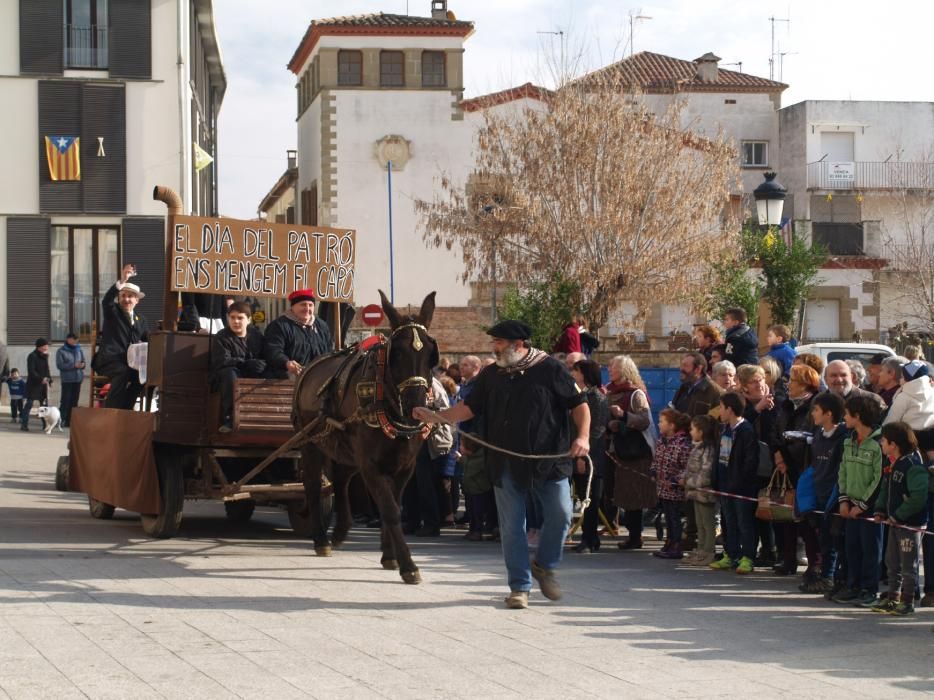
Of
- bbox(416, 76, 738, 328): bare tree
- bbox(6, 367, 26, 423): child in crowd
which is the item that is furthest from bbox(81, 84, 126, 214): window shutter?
bbox(416, 76, 738, 328): bare tree

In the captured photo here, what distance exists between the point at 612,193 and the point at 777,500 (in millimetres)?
25678

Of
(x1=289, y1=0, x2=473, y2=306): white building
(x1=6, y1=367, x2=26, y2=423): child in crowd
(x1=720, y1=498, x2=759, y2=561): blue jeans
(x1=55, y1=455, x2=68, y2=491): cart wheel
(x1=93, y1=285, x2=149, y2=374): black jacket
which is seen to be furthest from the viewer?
(x1=289, y1=0, x2=473, y2=306): white building

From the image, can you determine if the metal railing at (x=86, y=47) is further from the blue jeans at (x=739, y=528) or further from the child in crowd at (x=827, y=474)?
the child in crowd at (x=827, y=474)

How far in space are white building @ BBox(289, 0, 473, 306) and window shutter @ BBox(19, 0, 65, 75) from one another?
Result: 16.8m

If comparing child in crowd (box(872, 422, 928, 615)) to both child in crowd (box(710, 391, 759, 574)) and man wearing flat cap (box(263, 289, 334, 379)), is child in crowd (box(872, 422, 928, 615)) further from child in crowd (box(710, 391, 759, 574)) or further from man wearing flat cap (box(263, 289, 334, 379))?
man wearing flat cap (box(263, 289, 334, 379))

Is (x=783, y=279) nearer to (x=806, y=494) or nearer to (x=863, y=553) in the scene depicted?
(x=806, y=494)

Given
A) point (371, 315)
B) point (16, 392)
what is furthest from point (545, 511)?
Answer: point (16, 392)

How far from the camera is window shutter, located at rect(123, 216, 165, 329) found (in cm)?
3759

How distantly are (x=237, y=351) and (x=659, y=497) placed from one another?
4.08m

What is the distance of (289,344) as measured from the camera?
1422 centimetres

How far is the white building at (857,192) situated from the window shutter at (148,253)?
28349 millimetres

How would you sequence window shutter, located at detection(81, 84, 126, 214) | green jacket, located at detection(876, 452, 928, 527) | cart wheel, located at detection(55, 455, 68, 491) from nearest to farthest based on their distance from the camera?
green jacket, located at detection(876, 452, 928, 527) < cart wheel, located at detection(55, 455, 68, 491) < window shutter, located at detection(81, 84, 126, 214)

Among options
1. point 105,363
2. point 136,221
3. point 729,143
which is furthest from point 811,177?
point 105,363

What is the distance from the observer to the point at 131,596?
10508mm
